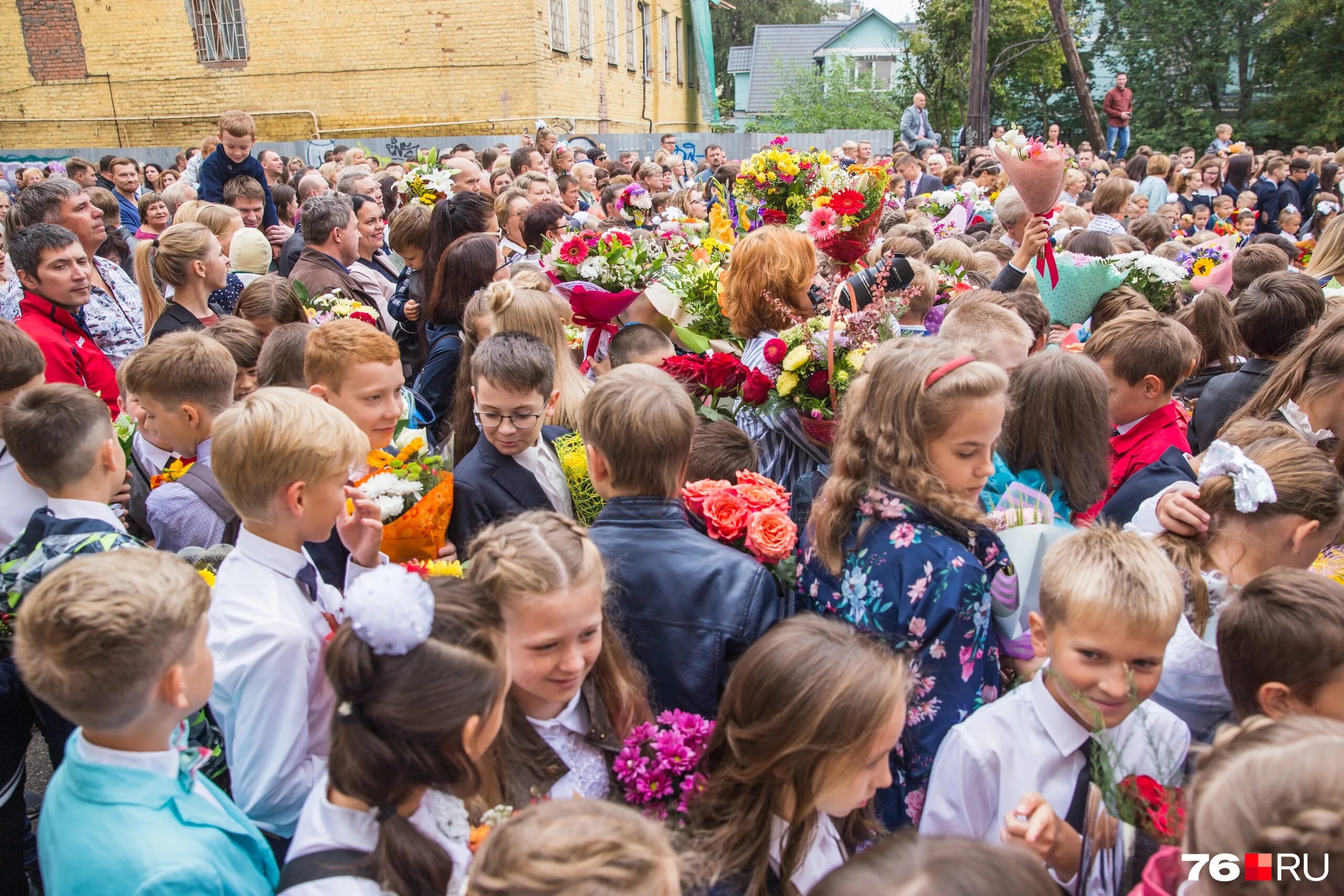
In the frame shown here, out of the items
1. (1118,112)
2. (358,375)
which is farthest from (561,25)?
(358,375)

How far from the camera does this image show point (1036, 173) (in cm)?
481

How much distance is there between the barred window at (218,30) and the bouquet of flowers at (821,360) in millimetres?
20692

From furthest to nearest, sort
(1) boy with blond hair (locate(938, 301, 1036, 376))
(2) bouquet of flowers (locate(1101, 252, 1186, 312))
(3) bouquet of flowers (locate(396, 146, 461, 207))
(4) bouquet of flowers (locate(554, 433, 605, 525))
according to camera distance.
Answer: (3) bouquet of flowers (locate(396, 146, 461, 207)) → (2) bouquet of flowers (locate(1101, 252, 1186, 312)) → (1) boy with blond hair (locate(938, 301, 1036, 376)) → (4) bouquet of flowers (locate(554, 433, 605, 525))

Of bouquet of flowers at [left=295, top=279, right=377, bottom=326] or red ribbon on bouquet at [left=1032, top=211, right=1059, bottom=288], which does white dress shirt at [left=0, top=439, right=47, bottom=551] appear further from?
red ribbon on bouquet at [left=1032, top=211, right=1059, bottom=288]

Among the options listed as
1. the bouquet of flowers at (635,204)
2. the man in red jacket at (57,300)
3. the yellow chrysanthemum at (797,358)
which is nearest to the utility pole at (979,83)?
the bouquet of flowers at (635,204)

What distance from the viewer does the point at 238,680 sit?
204cm

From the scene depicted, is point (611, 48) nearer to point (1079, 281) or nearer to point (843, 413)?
point (1079, 281)

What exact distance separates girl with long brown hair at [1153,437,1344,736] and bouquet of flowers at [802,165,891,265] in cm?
188

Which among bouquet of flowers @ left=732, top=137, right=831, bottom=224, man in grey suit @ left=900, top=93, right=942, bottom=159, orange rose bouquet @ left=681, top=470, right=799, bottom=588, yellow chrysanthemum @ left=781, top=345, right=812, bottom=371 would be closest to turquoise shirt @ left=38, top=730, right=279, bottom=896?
orange rose bouquet @ left=681, top=470, right=799, bottom=588

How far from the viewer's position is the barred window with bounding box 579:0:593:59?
894 inches

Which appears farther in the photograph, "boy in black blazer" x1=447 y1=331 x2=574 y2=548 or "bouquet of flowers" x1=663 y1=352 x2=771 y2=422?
"bouquet of flowers" x1=663 y1=352 x2=771 y2=422

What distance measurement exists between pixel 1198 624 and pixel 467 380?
9.44 feet

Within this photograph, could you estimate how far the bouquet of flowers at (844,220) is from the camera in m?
3.99

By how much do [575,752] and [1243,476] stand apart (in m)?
1.87
